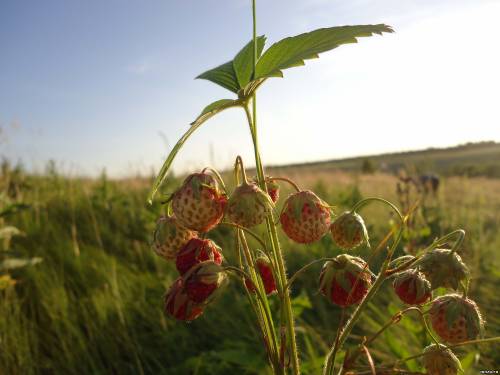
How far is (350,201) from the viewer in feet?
17.5

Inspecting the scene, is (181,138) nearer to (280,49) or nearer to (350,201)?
(280,49)

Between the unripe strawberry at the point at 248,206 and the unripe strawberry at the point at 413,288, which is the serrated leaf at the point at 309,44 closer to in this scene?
the unripe strawberry at the point at 248,206

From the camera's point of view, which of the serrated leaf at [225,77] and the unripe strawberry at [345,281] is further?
the unripe strawberry at [345,281]

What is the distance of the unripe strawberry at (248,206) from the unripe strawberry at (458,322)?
16.3 inches

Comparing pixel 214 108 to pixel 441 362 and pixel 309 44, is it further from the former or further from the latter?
pixel 441 362

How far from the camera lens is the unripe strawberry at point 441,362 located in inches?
34.7

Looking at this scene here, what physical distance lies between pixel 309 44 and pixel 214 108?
Result: 0.19m

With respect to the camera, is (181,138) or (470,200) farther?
(470,200)

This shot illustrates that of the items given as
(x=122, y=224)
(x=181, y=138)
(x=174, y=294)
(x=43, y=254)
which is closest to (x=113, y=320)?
(x=43, y=254)

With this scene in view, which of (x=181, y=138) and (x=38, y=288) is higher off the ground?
(x=181, y=138)

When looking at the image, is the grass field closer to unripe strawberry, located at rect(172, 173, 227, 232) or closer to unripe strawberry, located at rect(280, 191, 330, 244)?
unripe strawberry, located at rect(280, 191, 330, 244)

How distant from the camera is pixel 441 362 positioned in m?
0.89

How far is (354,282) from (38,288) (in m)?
3.00

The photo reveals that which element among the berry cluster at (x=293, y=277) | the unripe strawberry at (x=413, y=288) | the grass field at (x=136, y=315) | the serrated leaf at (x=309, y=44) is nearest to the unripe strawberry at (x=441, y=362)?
the berry cluster at (x=293, y=277)
